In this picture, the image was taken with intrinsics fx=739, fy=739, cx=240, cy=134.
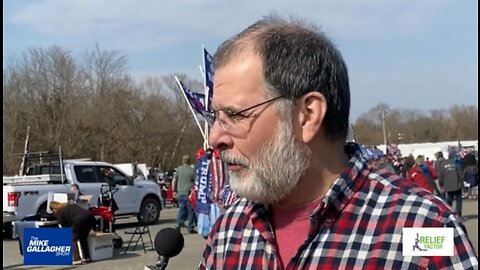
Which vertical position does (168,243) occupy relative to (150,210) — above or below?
above

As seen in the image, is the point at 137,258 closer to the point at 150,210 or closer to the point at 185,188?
the point at 185,188

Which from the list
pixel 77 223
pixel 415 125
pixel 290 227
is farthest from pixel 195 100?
pixel 415 125

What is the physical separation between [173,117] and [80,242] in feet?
148

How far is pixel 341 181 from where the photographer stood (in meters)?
2.04

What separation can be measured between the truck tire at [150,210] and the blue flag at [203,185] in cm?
896

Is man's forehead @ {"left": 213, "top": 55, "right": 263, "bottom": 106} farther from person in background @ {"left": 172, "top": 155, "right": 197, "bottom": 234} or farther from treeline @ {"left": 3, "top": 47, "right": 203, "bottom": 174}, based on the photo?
treeline @ {"left": 3, "top": 47, "right": 203, "bottom": 174}

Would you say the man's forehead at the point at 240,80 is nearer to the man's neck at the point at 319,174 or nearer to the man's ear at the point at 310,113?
the man's ear at the point at 310,113

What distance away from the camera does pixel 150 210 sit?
20.7m

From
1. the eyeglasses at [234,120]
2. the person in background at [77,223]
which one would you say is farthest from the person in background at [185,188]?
the eyeglasses at [234,120]

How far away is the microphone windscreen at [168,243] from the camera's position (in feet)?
8.57

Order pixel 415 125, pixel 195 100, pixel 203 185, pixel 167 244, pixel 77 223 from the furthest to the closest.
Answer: pixel 415 125
pixel 77 223
pixel 195 100
pixel 203 185
pixel 167 244

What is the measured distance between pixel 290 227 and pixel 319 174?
0.58ft

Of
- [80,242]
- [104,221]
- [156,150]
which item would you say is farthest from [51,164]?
[156,150]

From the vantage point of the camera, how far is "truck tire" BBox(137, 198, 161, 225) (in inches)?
802
